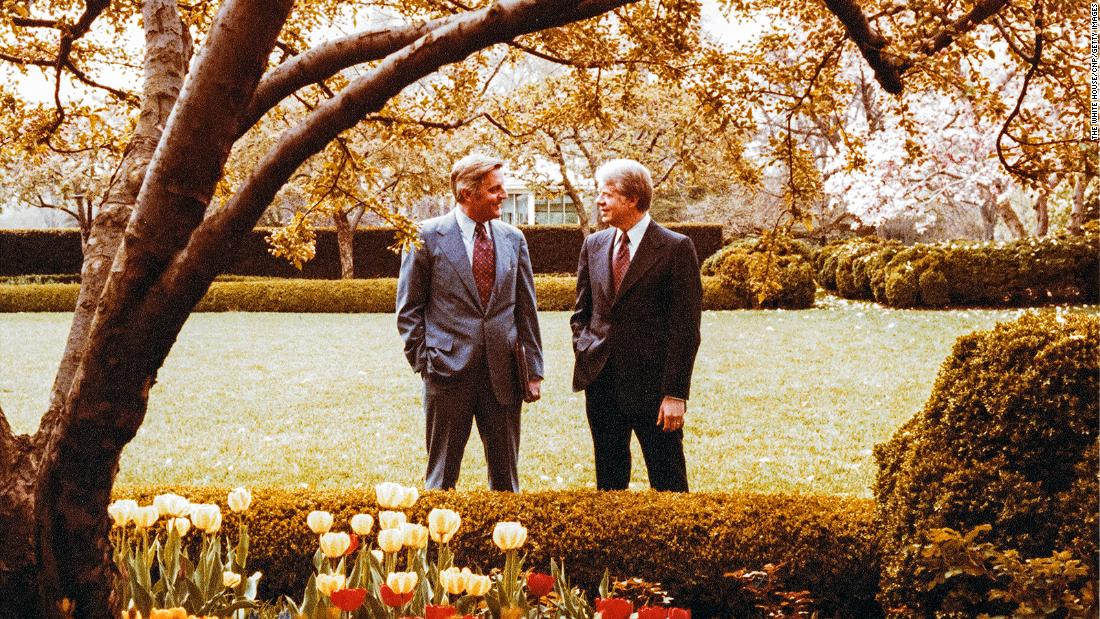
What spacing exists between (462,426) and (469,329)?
1.49ft

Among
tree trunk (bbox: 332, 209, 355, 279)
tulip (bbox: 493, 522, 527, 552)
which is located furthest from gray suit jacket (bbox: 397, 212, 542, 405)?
tree trunk (bbox: 332, 209, 355, 279)

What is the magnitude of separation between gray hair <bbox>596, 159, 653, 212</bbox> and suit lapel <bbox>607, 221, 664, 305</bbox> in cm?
14

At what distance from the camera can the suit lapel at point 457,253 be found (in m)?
4.03

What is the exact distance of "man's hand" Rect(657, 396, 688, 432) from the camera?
3693 millimetres

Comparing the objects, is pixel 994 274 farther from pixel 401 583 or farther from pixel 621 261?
pixel 401 583

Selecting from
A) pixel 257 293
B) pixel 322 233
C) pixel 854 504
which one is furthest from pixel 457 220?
Result: pixel 322 233

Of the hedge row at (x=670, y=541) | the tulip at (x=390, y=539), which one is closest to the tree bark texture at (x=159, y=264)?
the tulip at (x=390, y=539)

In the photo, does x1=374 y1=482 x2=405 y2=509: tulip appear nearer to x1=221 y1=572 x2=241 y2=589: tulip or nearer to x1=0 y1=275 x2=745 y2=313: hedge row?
x1=221 y1=572 x2=241 y2=589: tulip

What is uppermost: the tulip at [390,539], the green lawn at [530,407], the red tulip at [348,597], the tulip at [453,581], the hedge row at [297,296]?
the hedge row at [297,296]

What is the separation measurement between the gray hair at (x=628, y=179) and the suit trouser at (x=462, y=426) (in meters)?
1.05

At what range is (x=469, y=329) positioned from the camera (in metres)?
3.98

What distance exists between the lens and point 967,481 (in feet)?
8.85

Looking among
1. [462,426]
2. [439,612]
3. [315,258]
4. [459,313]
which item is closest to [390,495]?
[439,612]

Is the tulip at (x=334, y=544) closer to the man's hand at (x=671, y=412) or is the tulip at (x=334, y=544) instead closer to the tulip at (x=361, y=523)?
the tulip at (x=361, y=523)
